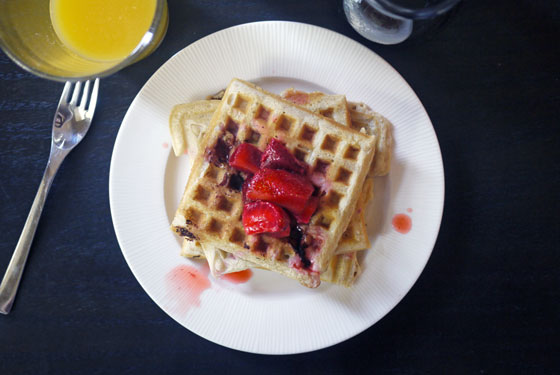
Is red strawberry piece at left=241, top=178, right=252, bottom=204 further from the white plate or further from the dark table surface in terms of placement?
the dark table surface

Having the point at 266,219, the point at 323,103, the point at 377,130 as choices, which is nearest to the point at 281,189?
the point at 266,219

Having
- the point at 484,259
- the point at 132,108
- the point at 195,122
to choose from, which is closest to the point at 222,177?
the point at 195,122

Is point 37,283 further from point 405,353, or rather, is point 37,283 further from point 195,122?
point 405,353

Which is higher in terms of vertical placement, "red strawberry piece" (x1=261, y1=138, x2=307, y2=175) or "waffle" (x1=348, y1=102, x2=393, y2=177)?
"waffle" (x1=348, y1=102, x2=393, y2=177)

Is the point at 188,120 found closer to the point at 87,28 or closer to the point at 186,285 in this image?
the point at 87,28

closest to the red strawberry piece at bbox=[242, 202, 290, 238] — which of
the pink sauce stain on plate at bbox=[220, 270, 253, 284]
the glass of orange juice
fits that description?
the pink sauce stain on plate at bbox=[220, 270, 253, 284]
